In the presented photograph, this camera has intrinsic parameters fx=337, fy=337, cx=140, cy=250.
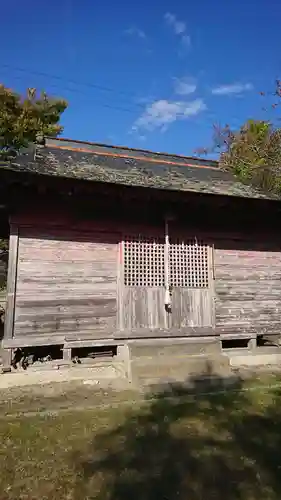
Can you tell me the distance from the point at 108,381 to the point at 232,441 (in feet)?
9.40

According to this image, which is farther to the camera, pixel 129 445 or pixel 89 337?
pixel 89 337

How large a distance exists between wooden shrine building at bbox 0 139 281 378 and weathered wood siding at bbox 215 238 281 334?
0.03m

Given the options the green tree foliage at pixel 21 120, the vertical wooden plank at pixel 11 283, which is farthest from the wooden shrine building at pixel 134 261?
the green tree foliage at pixel 21 120

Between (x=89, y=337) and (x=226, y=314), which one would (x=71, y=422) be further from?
(x=226, y=314)

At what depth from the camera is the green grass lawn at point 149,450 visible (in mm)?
2951

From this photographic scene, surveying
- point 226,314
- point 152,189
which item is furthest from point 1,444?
point 226,314

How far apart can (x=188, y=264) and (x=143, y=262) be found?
1.09m

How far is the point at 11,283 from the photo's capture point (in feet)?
21.9

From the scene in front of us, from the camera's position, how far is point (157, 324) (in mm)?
7414

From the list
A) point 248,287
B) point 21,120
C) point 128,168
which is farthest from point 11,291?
point 21,120

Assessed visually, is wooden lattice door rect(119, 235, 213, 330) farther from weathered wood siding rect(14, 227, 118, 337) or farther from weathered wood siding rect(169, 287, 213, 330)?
weathered wood siding rect(14, 227, 118, 337)

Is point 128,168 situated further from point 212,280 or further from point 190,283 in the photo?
point 212,280

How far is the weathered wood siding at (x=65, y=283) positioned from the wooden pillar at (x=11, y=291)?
83 mm

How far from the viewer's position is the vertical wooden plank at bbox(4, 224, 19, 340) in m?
6.55
